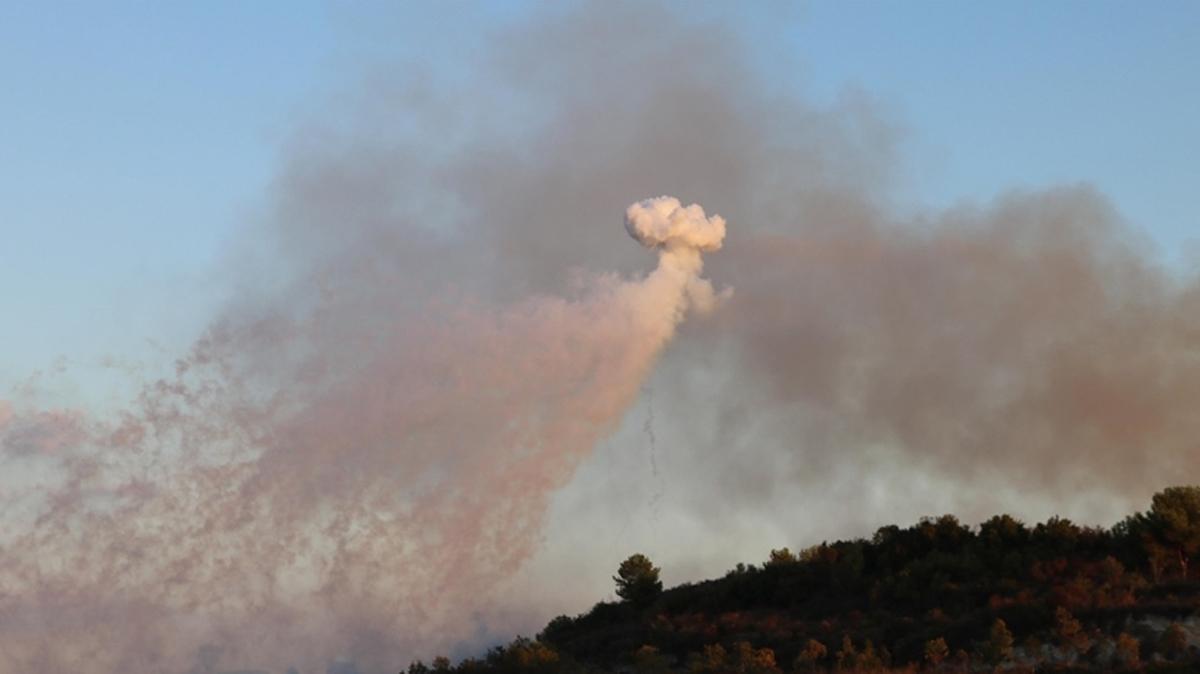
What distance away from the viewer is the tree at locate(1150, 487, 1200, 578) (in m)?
67.2

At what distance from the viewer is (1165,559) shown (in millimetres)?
67375

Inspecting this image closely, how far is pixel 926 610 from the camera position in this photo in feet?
212

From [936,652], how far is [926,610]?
9.40 m

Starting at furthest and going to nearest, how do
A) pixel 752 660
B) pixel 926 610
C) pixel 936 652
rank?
pixel 926 610 → pixel 752 660 → pixel 936 652

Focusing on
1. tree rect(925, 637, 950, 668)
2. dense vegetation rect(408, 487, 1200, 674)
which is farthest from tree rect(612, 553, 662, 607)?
tree rect(925, 637, 950, 668)

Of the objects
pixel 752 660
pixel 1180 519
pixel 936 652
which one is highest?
pixel 1180 519

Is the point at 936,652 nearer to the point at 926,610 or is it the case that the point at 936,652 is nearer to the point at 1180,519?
the point at 926,610

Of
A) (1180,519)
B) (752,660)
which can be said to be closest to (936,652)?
(752,660)

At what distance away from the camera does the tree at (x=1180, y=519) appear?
221 ft

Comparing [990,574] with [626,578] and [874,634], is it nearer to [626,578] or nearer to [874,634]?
[874,634]

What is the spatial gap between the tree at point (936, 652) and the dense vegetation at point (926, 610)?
6 centimetres

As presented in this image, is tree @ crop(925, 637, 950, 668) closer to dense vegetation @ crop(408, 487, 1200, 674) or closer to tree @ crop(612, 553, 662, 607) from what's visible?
dense vegetation @ crop(408, 487, 1200, 674)

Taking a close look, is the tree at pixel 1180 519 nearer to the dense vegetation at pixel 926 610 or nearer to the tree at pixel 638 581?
the dense vegetation at pixel 926 610

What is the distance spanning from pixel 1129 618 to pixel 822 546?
83.8ft
